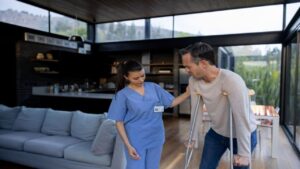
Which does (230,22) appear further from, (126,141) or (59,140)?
(126,141)

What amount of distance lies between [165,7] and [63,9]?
119 inches

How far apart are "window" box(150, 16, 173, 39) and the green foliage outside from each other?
8.51 feet

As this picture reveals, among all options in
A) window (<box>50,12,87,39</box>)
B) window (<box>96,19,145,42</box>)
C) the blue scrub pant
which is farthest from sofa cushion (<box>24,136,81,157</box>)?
window (<box>96,19,145,42</box>)

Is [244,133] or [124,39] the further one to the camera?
[124,39]

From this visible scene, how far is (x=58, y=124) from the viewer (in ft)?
11.0

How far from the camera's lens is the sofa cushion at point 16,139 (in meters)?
3.07

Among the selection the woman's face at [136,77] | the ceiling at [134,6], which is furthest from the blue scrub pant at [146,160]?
the ceiling at [134,6]

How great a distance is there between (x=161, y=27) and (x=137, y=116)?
245 inches

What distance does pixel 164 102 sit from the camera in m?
1.78

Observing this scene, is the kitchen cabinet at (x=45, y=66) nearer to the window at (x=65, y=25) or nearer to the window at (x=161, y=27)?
the window at (x=65, y=25)

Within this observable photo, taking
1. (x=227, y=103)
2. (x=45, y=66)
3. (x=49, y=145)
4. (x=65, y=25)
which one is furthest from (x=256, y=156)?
(x=65, y=25)

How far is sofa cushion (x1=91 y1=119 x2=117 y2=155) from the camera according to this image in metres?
2.53

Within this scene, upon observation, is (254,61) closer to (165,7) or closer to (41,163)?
(165,7)

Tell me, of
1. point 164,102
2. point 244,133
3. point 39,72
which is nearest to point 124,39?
point 39,72
